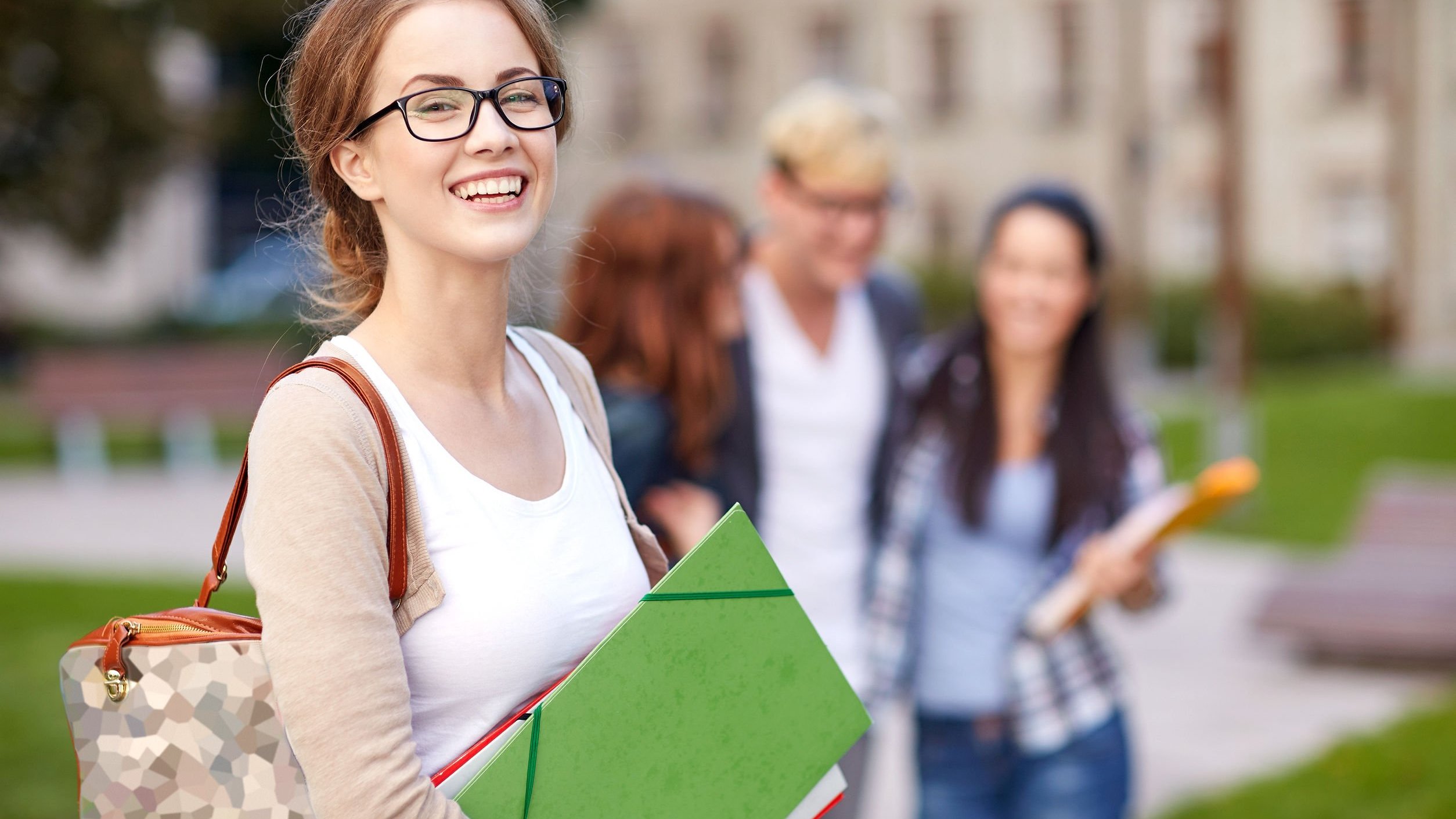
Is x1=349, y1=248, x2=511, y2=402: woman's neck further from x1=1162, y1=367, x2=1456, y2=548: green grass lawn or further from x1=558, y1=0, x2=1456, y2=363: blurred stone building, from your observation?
x1=558, y1=0, x2=1456, y2=363: blurred stone building

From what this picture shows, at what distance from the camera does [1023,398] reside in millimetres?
3154

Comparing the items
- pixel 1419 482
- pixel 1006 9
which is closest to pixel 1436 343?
pixel 1006 9

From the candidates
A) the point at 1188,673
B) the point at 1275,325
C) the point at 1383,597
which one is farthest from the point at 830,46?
the point at 1188,673

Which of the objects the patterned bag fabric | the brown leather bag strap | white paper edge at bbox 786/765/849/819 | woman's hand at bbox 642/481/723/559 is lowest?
woman's hand at bbox 642/481/723/559

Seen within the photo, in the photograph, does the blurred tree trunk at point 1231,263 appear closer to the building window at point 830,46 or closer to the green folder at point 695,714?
the green folder at point 695,714

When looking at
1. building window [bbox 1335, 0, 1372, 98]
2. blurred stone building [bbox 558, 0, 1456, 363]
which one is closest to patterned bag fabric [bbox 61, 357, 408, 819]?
blurred stone building [bbox 558, 0, 1456, 363]

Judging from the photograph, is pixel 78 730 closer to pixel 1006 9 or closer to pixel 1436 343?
pixel 1436 343

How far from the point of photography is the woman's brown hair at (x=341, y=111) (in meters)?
1.43

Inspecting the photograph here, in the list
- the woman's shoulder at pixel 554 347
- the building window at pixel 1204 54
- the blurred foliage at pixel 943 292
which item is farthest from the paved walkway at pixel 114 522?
the building window at pixel 1204 54

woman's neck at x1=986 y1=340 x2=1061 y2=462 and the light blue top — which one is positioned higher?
woman's neck at x1=986 y1=340 x2=1061 y2=462

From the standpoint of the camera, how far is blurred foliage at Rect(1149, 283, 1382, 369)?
23.0 meters

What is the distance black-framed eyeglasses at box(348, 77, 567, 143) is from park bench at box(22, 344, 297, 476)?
11287 mm

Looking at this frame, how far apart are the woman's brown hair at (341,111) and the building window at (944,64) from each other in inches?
1180

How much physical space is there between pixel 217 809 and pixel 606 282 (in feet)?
6.60
